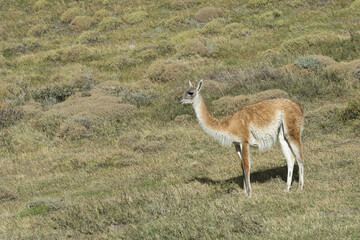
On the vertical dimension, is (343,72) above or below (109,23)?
above

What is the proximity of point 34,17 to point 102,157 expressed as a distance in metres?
32.1

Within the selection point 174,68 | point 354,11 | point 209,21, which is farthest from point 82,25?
point 354,11

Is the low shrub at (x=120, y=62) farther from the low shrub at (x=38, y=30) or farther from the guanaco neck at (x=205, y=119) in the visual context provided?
the guanaco neck at (x=205, y=119)

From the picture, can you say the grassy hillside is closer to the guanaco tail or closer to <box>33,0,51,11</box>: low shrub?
the guanaco tail

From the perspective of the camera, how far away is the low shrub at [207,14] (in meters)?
38.1

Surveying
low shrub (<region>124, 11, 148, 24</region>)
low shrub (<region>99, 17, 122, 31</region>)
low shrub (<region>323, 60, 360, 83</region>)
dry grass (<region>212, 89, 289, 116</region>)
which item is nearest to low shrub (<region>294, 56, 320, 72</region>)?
low shrub (<region>323, 60, 360, 83</region>)

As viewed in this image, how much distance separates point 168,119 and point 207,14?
66.0 feet

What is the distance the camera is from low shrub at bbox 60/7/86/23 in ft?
139

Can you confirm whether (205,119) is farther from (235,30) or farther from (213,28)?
(213,28)

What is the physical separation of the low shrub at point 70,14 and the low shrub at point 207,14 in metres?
10.3

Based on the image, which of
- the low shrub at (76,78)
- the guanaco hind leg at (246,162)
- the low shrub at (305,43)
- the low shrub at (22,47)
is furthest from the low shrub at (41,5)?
the guanaco hind leg at (246,162)

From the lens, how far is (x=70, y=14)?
42594 mm

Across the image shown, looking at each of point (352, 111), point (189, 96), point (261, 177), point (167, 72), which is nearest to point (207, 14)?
point (167, 72)

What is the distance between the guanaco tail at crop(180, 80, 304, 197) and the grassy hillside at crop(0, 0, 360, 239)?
746mm
